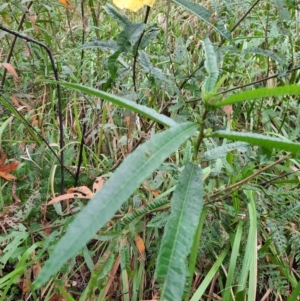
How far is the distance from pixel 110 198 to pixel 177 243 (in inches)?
3.6

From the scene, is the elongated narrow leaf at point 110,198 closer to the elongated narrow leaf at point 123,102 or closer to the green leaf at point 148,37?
the elongated narrow leaf at point 123,102

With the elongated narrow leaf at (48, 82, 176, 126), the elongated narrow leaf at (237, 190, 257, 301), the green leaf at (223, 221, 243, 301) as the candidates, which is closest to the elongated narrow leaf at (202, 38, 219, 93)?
the elongated narrow leaf at (48, 82, 176, 126)

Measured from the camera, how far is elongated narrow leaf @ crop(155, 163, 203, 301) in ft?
1.36

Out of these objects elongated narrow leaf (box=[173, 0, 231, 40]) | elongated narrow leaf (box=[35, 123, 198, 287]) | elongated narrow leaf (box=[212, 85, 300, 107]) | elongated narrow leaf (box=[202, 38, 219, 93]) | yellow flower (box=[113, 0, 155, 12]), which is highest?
elongated narrow leaf (box=[173, 0, 231, 40])

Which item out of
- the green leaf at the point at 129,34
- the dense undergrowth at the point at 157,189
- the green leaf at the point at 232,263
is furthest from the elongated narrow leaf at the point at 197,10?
the green leaf at the point at 232,263

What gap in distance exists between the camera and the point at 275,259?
1.15 m

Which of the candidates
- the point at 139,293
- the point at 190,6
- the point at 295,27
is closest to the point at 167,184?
the point at 139,293

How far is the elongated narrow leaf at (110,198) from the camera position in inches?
13.6

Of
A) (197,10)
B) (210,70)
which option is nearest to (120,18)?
(197,10)

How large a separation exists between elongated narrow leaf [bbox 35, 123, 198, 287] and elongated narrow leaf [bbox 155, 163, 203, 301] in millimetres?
74

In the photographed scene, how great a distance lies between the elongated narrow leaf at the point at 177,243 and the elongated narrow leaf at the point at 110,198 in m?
0.07

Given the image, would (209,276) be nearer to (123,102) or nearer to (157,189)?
(157,189)

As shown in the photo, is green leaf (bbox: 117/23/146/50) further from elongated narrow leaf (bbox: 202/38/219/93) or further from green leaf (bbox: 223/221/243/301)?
green leaf (bbox: 223/221/243/301)

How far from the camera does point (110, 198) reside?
382 millimetres
